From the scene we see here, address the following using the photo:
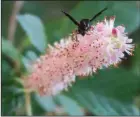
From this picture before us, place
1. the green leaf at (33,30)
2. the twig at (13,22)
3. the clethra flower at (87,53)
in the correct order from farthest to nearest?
the twig at (13,22), the green leaf at (33,30), the clethra flower at (87,53)

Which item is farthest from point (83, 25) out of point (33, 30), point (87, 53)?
point (33, 30)

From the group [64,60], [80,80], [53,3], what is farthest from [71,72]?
[53,3]

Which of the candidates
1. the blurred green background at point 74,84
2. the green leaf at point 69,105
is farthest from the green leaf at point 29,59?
the green leaf at point 69,105

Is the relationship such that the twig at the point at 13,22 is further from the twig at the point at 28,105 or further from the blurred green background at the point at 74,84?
the twig at the point at 28,105

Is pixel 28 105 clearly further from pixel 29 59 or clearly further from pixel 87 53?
pixel 87 53

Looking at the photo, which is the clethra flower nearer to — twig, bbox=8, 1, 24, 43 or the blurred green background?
the blurred green background

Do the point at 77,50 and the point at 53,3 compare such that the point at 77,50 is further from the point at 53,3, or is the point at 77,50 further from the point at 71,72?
the point at 53,3
